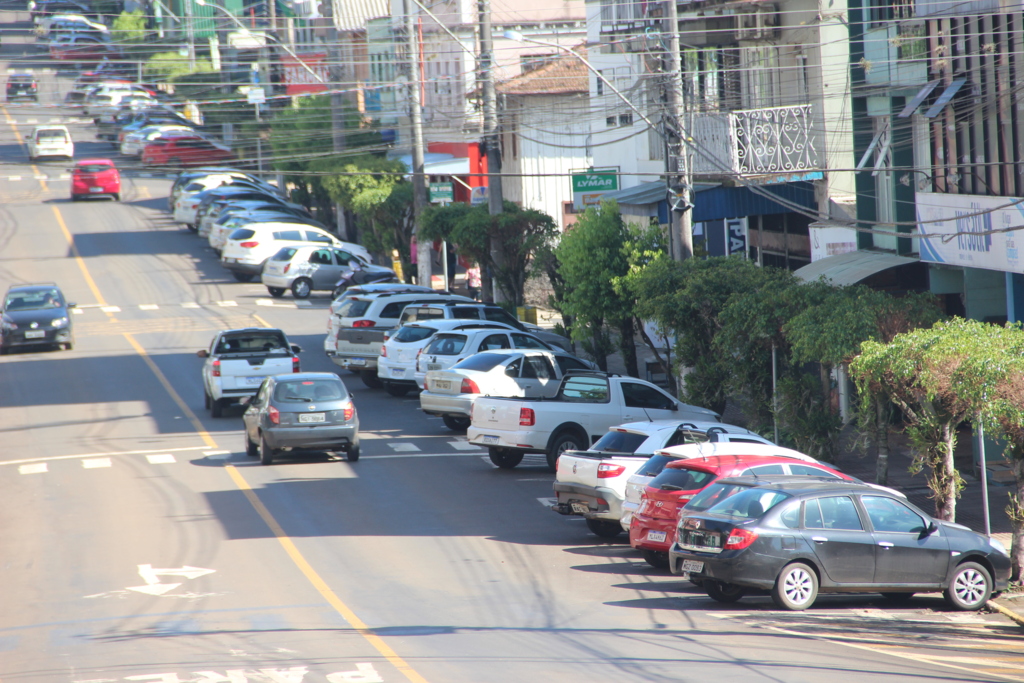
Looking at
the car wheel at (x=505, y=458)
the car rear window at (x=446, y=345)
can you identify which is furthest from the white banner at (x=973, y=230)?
the car rear window at (x=446, y=345)

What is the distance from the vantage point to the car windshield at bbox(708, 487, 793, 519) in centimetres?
1330

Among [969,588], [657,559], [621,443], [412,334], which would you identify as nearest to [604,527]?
[621,443]

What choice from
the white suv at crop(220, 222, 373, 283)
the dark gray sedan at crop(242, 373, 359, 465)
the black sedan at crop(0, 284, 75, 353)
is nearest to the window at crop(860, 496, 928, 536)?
the dark gray sedan at crop(242, 373, 359, 465)

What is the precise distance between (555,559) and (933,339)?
5.33m

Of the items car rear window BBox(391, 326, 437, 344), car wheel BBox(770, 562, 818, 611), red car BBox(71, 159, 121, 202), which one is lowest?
car wheel BBox(770, 562, 818, 611)

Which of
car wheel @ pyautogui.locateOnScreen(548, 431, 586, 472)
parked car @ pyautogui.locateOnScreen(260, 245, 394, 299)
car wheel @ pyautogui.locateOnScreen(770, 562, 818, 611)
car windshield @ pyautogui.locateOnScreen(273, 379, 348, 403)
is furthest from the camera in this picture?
parked car @ pyautogui.locateOnScreen(260, 245, 394, 299)

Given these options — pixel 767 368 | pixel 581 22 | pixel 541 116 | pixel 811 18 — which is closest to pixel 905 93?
pixel 811 18

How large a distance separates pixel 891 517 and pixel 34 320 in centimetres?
2586

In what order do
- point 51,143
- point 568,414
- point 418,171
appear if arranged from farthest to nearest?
point 51,143 < point 418,171 < point 568,414

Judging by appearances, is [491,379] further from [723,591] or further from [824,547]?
[824,547]

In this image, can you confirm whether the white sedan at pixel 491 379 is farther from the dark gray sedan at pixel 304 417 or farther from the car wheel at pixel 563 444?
the car wheel at pixel 563 444

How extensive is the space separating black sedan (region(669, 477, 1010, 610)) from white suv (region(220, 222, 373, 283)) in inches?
1206

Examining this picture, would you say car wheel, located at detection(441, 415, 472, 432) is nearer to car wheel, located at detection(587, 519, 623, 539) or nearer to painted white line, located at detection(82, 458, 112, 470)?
painted white line, located at detection(82, 458, 112, 470)

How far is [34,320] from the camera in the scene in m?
32.9
